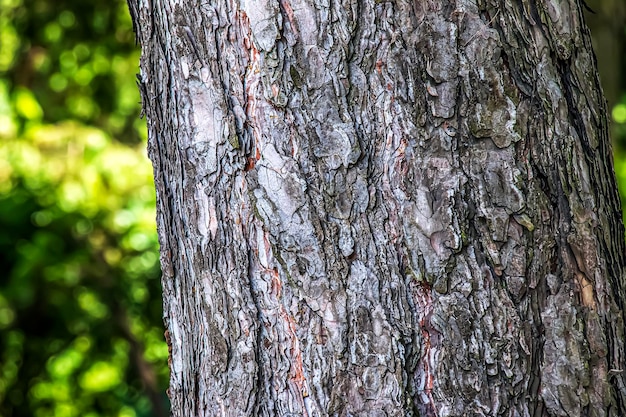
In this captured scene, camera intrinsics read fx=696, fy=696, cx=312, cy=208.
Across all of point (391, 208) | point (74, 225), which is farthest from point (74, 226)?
point (391, 208)

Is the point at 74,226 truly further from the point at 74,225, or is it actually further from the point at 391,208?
the point at 391,208

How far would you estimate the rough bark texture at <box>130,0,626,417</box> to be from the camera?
0.96 m

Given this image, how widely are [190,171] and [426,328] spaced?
0.41 m

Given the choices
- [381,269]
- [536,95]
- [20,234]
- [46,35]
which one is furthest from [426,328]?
[46,35]

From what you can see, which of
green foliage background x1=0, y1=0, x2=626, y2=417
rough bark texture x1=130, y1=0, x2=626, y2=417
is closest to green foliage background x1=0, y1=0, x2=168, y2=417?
green foliage background x1=0, y1=0, x2=626, y2=417

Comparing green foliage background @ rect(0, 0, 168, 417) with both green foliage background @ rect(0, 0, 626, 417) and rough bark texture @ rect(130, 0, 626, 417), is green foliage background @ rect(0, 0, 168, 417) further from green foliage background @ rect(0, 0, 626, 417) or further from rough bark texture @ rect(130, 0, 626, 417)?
rough bark texture @ rect(130, 0, 626, 417)

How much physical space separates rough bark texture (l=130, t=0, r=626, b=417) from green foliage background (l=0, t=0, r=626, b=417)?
6.19ft

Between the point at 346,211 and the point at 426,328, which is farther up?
the point at 346,211

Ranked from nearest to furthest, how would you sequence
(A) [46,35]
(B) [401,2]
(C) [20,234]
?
(B) [401,2] → (C) [20,234] → (A) [46,35]

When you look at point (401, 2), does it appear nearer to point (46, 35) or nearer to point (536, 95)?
point (536, 95)

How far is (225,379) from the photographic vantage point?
104 cm

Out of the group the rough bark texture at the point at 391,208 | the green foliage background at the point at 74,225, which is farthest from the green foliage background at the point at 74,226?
the rough bark texture at the point at 391,208

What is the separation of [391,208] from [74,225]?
2.15 meters

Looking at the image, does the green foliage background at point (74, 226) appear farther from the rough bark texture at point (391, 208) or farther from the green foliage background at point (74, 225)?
the rough bark texture at point (391, 208)
